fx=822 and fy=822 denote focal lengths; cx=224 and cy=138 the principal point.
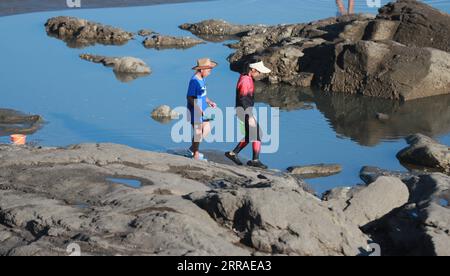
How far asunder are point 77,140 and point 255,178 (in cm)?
451

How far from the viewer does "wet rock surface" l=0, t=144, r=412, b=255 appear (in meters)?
7.60

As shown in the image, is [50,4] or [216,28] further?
[50,4]

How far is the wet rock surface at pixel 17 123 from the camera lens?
14414 mm

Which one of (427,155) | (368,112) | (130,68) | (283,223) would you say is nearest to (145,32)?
(130,68)

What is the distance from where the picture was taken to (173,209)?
8203 millimetres

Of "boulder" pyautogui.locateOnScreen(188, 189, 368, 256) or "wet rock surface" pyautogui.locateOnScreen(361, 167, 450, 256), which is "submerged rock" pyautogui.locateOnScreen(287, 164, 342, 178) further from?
"boulder" pyautogui.locateOnScreen(188, 189, 368, 256)

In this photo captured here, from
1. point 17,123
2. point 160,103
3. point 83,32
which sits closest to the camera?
point 17,123

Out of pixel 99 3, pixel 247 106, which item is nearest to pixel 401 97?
pixel 247 106

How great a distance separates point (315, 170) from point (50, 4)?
60.6 feet

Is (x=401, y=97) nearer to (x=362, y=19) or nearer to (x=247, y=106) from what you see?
(x=362, y=19)

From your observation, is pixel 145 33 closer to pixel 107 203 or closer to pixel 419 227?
pixel 107 203

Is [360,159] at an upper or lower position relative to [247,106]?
lower

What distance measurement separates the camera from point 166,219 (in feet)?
25.7

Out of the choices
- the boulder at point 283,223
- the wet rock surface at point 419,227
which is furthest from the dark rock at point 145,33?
the boulder at point 283,223
